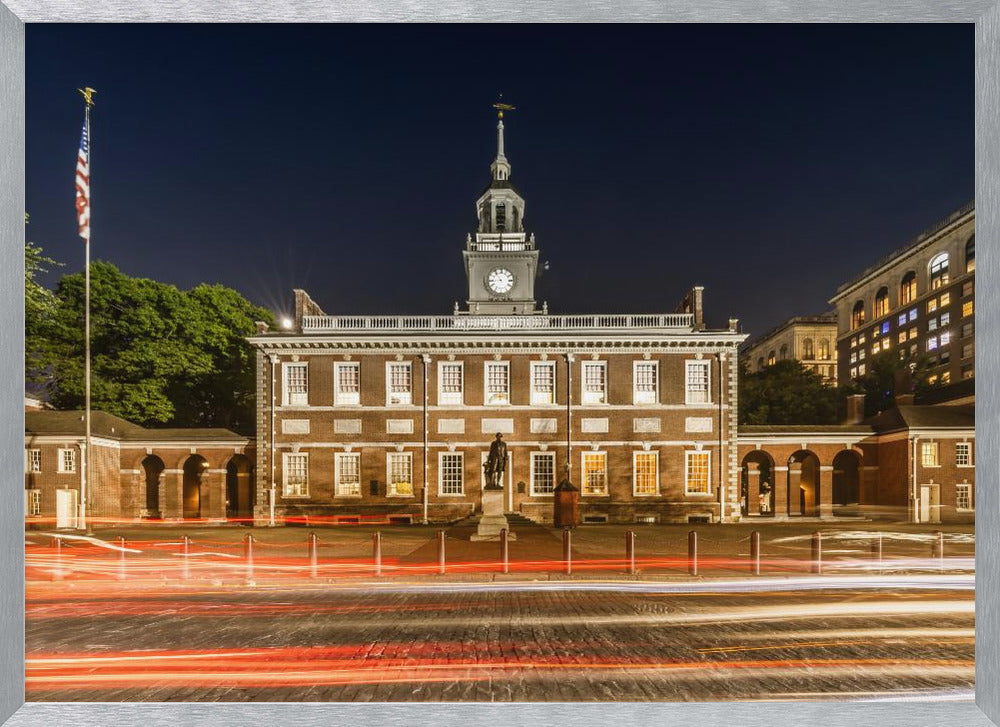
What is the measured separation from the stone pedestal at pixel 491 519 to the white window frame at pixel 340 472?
10.0 m

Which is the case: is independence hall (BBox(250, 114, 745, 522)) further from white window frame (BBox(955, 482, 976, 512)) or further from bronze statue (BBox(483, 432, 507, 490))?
white window frame (BBox(955, 482, 976, 512))

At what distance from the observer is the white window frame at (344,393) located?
27391mm

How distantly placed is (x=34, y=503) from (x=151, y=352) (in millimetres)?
9709

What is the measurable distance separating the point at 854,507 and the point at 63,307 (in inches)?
1526

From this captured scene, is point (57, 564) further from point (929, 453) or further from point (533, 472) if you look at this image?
point (929, 453)

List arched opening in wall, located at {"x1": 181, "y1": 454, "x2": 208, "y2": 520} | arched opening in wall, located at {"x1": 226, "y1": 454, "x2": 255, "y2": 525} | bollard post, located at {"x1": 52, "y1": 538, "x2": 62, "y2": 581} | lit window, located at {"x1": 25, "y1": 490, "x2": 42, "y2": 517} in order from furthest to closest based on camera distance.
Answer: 1. arched opening in wall, located at {"x1": 181, "y1": 454, "x2": 208, "y2": 520}
2. arched opening in wall, located at {"x1": 226, "y1": 454, "x2": 255, "y2": 525}
3. lit window, located at {"x1": 25, "y1": 490, "x2": 42, "y2": 517}
4. bollard post, located at {"x1": 52, "y1": 538, "x2": 62, "y2": 581}

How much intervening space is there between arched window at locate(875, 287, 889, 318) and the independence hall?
111 feet

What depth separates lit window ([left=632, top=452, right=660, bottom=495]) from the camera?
2694 cm

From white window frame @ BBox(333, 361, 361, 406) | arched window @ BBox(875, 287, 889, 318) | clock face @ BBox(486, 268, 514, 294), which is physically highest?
arched window @ BBox(875, 287, 889, 318)

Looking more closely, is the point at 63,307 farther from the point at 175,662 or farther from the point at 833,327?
the point at 833,327

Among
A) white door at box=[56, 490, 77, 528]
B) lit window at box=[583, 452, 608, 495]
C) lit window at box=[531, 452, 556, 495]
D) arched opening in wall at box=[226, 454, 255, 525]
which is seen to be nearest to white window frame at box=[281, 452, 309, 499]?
arched opening in wall at box=[226, 454, 255, 525]

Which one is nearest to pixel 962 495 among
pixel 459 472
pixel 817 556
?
pixel 817 556

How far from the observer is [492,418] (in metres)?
27.1

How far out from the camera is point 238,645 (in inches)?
283
